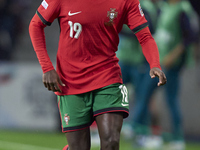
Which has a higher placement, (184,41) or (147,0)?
(147,0)

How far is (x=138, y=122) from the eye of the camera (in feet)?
23.6

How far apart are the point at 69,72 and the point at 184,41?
3277 mm

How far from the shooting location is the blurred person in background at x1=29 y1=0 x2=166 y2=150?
4098 mm

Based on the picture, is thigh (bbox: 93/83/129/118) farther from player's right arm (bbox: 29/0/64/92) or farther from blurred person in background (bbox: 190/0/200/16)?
blurred person in background (bbox: 190/0/200/16)

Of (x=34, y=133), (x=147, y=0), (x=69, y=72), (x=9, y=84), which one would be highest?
(x=147, y=0)

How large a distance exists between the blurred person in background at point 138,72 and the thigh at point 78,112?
10.1ft

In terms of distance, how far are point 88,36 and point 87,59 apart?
21cm

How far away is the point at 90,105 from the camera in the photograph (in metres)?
4.18

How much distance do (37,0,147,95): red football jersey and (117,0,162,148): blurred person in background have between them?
9.79 feet

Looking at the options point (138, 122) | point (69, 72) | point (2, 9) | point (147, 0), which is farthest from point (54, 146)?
point (2, 9)

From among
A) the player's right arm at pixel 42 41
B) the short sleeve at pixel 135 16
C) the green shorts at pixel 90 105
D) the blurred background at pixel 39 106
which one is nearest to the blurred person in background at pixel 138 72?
the blurred background at pixel 39 106

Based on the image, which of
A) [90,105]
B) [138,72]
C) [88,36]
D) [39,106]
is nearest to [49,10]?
[88,36]

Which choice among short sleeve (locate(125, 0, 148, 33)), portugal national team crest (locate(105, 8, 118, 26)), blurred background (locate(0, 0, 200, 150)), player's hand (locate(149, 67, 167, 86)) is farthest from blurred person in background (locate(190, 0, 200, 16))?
player's hand (locate(149, 67, 167, 86))

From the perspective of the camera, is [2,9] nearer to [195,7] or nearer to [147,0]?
[195,7]
